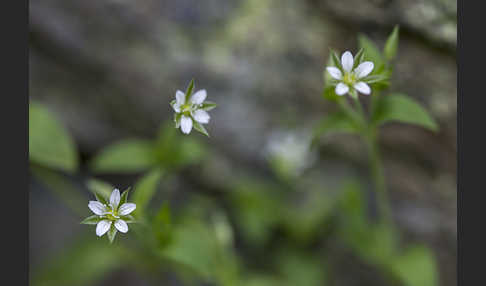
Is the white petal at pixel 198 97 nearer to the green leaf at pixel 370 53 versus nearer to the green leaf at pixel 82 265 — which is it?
the green leaf at pixel 370 53

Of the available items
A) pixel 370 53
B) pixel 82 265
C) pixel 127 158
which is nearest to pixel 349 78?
pixel 370 53

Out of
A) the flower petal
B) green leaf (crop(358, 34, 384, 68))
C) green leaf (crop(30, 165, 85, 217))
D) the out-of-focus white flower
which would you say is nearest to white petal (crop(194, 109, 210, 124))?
the flower petal

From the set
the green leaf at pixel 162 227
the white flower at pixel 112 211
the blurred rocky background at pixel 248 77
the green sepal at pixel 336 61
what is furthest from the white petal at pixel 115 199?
the blurred rocky background at pixel 248 77

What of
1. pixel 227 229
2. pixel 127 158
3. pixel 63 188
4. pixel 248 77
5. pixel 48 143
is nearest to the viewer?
pixel 48 143

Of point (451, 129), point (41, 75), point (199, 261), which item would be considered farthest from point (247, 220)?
point (41, 75)

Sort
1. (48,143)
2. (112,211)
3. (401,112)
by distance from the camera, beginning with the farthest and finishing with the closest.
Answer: (48,143) < (401,112) < (112,211)

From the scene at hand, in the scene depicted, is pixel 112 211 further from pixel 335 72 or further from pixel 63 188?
pixel 63 188
